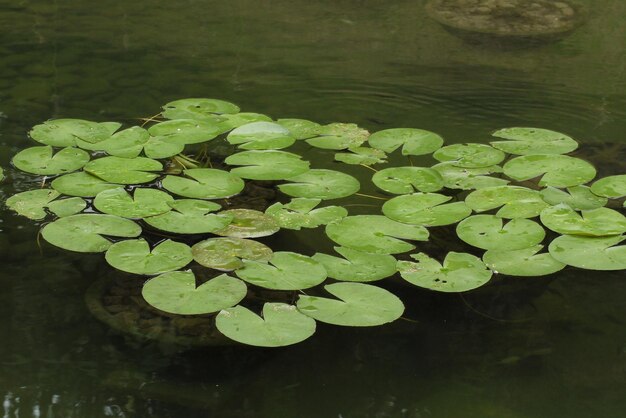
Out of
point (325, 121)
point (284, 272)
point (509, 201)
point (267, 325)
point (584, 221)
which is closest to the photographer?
point (267, 325)

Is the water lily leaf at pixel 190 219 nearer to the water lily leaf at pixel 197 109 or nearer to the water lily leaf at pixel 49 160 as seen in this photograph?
the water lily leaf at pixel 49 160

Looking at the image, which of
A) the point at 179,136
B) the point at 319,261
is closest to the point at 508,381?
the point at 319,261

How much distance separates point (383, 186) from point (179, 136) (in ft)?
1.97

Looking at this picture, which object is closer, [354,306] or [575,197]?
[354,306]

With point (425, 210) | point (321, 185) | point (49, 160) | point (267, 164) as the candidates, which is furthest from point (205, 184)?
point (425, 210)

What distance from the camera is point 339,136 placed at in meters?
2.55

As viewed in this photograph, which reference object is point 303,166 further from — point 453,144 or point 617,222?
point 617,222

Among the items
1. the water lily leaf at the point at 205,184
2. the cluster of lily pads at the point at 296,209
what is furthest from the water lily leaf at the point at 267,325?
the water lily leaf at the point at 205,184

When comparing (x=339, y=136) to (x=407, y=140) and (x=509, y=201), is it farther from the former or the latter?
(x=509, y=201)

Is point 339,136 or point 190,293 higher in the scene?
point 339,136

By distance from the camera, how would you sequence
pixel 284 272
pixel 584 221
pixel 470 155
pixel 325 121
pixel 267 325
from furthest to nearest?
pixel 325 121 → pixel 470 155 → pixel 584 221 → pixel 284 272 → pixel 267 325

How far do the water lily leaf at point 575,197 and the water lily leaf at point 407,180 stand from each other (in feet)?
0.89

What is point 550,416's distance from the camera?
161 centimetres

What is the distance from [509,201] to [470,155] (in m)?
0.27
